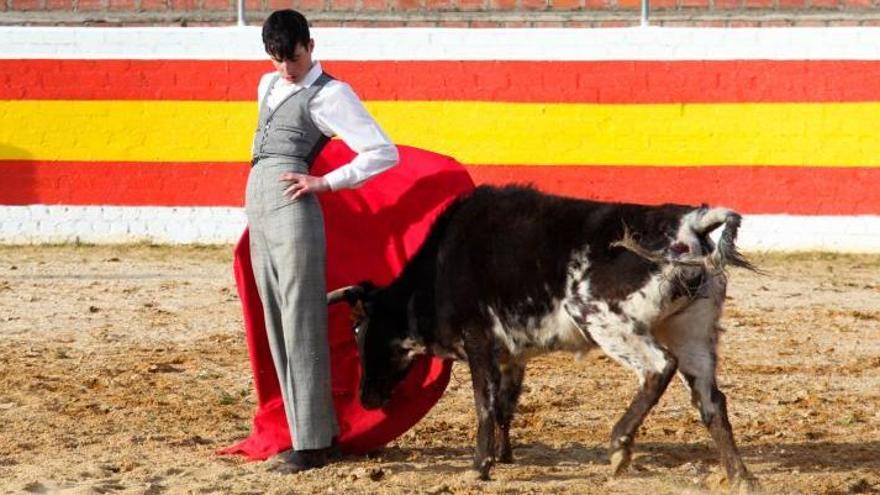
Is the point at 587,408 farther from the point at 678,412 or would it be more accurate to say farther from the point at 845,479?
the point at 845,479

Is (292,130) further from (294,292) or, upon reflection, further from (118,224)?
(118,224)

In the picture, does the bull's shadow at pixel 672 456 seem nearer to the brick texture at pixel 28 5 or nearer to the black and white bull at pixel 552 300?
the black and white bull at pixel 552 300

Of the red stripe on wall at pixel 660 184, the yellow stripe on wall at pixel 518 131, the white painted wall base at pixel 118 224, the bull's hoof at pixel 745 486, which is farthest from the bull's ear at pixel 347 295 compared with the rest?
the white painted wall base at pixel 118 224

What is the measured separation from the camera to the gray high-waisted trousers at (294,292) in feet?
17.4

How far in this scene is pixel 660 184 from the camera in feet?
37.6

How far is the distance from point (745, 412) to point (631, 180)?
504 centimetres

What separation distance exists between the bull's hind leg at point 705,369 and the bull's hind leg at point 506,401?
0.58m

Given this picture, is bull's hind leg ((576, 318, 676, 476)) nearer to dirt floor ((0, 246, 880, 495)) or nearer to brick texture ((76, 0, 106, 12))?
dirt floor ((0, 246, 880, 495))

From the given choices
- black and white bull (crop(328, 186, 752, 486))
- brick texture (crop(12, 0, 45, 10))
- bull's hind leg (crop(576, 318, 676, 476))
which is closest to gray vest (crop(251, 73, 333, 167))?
black and white bull (crop(328, 186, 752, 486))

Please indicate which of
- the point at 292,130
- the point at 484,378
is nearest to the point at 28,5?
the point at 292,130

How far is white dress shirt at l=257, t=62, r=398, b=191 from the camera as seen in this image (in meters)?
5.23

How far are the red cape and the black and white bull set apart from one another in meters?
0.11

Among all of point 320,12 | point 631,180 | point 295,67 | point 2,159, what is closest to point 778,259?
point 631,180

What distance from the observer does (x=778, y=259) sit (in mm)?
11164
